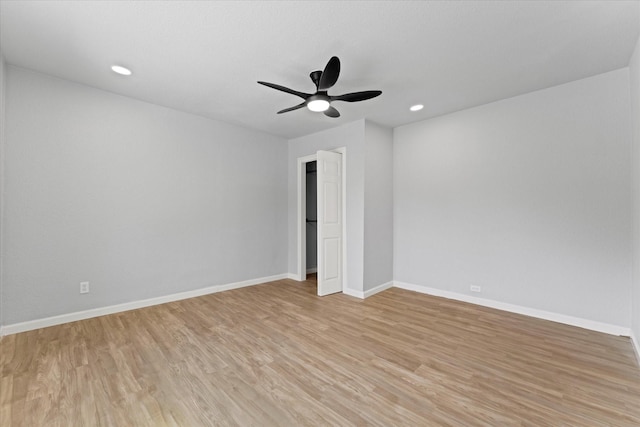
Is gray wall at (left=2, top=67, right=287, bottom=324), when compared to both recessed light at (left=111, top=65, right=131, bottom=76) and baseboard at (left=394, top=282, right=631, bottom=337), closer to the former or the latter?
recessed light at (left=111, top=65, right=131, bottom=76)

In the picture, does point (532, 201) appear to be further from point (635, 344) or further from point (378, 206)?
point (378, 206)

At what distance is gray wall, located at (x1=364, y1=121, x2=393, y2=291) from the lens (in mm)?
4113

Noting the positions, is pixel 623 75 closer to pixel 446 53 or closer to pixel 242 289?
pixel 446 53

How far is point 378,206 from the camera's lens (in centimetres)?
432

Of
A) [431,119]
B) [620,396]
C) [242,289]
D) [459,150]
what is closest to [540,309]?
[620,396]

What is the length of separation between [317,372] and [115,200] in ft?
10.4

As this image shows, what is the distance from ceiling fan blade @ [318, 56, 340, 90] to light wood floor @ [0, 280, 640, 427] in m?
2.42

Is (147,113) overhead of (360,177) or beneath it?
overhead

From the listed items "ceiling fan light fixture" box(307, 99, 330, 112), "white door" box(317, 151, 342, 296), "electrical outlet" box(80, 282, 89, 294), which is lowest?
"electrical outlet" box(80, 282, 89, 294)

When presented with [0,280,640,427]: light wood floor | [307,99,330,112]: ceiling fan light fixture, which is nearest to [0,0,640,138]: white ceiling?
[307,99,330,112]: ceiling fan light fixture

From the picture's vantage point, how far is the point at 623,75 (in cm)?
274

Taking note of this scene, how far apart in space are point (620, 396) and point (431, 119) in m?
3.60

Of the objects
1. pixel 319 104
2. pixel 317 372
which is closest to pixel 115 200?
pixel 319 104

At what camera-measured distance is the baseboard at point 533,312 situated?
2780 mm
